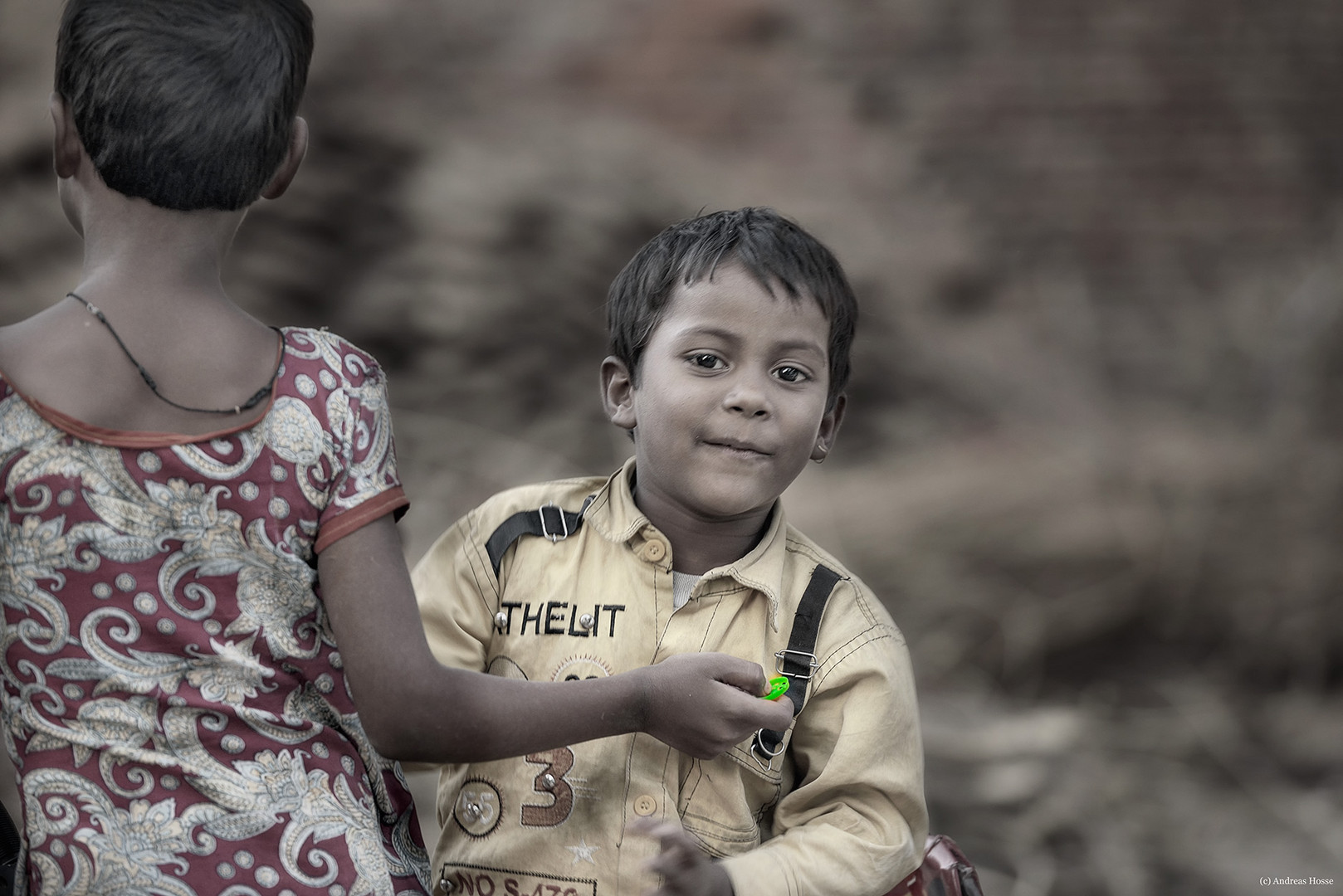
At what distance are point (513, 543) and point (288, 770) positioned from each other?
58 cm

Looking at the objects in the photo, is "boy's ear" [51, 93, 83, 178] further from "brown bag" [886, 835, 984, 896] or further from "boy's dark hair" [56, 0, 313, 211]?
"brown bag" [886, 835, 984, 896]

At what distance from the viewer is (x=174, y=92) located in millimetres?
1252

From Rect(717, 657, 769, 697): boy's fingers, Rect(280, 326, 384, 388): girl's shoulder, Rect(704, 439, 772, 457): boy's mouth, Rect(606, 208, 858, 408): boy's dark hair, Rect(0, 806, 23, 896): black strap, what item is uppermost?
Rect(606, 208, 858, 408): boy's dark hair

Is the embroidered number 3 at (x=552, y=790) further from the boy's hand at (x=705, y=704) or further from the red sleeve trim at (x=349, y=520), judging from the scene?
the red sleeve trim at (x=349, y=520)

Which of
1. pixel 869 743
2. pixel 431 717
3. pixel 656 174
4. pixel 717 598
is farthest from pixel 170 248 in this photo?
pixel 656 174

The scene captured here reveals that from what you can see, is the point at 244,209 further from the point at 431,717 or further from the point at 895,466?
the point at 895,466

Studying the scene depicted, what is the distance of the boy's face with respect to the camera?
5.91ft

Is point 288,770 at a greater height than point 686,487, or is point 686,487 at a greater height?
point 686,487

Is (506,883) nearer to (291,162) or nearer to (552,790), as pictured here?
(552,790)

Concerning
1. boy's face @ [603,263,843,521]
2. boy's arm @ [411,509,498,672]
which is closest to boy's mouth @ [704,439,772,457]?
boy's face @ [603,263,843,521]

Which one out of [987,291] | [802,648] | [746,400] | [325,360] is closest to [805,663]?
[802,648]

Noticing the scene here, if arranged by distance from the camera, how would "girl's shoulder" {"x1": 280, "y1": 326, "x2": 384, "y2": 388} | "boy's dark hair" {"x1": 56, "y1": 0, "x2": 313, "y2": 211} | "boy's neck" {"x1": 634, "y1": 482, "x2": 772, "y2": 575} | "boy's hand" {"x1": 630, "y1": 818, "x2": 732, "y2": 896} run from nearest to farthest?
"boy's dark hair" {"x1": 56, "y1": 0, "x2": 313, "y2": 211}
"girl's shoulder" {"x1": 280, "y1": 326, "x2": 384, "y2": 388}
"boy's hand" {"x1": 630, "y1": 818, "x2": 732, "y2": 896}
"boy's neck" {"x1": 634, "y1": 482, "x2": 772, "y2": 575}

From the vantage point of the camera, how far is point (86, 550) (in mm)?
1273

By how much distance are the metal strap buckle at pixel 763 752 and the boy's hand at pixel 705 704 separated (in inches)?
6.6
